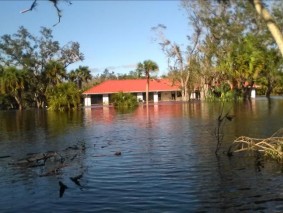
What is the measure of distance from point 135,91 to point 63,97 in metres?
23.9

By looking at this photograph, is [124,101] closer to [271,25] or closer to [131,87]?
[131,87]

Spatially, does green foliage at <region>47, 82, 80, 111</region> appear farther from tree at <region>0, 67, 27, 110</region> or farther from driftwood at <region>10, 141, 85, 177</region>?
driftwood at <region>10, 141, 85, 177</region>

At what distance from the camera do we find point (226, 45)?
79062 millimetres

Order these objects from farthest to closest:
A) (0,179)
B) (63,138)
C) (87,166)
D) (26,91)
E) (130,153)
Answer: (26,91), (63,138), (130,153), (87,166), (0,179)

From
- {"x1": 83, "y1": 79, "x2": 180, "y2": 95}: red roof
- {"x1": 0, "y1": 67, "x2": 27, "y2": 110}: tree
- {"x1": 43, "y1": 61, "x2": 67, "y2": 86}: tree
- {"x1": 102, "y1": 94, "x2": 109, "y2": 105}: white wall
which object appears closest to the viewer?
{"x1": 0, "y1": 67, "x2": 27, "y2": 110}: tree

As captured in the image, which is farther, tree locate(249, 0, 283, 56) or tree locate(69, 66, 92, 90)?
tree locate(69, 66, 92, 90)

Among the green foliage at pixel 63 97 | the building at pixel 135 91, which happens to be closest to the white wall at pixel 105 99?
the building at pixel 135 91

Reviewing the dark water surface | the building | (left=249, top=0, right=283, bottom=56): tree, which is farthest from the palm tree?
(left=249, top=0, right=283, bottom=56): tree

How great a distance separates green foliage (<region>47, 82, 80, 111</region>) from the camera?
247 ft

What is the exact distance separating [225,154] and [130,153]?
4640mm

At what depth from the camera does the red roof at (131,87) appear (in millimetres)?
95500

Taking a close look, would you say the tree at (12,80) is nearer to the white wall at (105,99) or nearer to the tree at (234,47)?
the white wall at (105,99)

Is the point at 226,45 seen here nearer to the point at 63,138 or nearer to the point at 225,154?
the point at 63,138

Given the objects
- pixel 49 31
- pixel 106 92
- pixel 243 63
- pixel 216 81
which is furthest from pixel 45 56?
pixel 243 63
